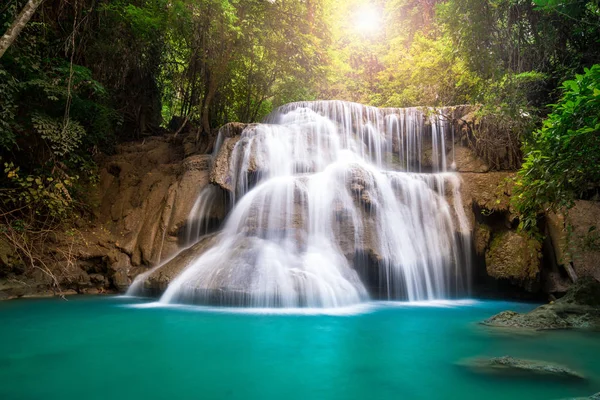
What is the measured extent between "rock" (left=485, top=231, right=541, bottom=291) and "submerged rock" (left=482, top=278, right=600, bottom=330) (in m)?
2.32

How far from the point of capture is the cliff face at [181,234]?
795cm

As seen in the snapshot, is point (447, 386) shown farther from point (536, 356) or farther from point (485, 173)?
point (485, 173)

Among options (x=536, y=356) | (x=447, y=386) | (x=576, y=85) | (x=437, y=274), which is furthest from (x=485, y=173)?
(x=447, y=386)

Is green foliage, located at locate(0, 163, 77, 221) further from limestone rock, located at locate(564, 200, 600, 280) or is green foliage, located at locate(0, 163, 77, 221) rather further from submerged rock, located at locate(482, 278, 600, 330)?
limestone rock, located at locate(564, 200, 600, 280)

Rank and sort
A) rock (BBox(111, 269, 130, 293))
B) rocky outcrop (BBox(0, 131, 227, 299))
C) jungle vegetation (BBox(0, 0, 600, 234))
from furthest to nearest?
rock (BBox(111, 269, 130, 293))
rocky outcrop (BBox(0, 131, 227, 299))
jungle vegetation (BBox(0, 0, 600, 234))

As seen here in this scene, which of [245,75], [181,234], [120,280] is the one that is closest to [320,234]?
[181,234]

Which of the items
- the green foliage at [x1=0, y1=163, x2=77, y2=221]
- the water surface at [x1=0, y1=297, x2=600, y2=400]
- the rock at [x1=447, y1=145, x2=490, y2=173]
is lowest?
the water surface at [x1=0, y1=297, x2=600, y2=400]

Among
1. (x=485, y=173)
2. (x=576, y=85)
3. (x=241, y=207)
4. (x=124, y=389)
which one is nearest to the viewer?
(x=124, y=389)

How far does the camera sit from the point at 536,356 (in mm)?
3898

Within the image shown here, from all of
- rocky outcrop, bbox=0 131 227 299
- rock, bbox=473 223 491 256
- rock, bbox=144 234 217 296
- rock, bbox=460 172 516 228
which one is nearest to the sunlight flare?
rock, bbox=460 172 516 228

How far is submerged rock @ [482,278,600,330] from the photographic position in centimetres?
526

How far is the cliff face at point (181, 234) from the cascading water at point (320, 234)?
1.30 feet

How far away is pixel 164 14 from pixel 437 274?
981cm

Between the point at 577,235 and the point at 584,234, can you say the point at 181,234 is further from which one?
the point at 584,234
